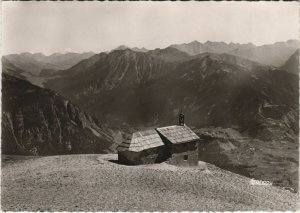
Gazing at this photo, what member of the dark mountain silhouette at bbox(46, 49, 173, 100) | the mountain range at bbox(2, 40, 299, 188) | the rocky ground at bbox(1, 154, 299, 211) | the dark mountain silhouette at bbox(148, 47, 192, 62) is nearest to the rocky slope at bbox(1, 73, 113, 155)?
the mountain range at bbox(2, 40, 299, 188)

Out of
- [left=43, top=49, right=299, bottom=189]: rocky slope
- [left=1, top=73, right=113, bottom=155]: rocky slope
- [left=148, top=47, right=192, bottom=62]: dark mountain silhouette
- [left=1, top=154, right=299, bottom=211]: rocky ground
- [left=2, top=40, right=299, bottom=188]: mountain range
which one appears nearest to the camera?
[left=1, top=154, right=299, bottom=211]: rocky ground

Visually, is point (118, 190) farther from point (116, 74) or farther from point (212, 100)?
point (116, 74)

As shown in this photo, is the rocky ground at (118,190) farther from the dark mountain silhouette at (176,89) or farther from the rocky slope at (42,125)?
the dark mountain silhouette at (176,89)

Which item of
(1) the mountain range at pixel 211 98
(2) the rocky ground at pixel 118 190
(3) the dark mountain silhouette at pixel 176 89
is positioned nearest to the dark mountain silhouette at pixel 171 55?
(1) the mountain range at pixel 211 98

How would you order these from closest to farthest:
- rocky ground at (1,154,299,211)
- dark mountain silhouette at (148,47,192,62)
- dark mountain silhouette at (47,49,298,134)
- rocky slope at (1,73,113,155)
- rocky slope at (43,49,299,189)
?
rocky ground at (1,154,299,211) < rocky slope at (43,49,299,189) < rocky slope at (1,73,113,155) < dark mountain silhouette at (47,49,298,134) < dark mountain silhouette at (148,47,192,62)

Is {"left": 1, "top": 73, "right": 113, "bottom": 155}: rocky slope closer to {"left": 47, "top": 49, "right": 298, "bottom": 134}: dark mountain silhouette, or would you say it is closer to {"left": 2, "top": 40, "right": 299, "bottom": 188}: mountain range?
{"left": 2, "top": 40, "right": 299, "bottom": 188}: mountain range

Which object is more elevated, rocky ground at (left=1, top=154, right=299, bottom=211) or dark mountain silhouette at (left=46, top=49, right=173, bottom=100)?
dark mountain silhouette at (left=46, top=49, right=173, bottom=100)

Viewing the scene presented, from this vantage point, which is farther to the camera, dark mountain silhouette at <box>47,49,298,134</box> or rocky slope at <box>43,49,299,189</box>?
dark mountain silhouette at <box>47,49,298,134</box>

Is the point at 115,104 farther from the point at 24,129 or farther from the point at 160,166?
the point at 160,166

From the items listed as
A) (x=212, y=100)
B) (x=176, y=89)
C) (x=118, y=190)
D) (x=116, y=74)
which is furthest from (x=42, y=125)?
(x=116, y=74)
